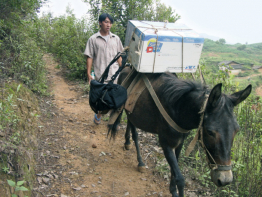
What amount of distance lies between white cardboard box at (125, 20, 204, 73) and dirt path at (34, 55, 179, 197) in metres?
1.84

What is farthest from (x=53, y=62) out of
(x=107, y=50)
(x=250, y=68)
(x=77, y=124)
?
(x=250, y=68)

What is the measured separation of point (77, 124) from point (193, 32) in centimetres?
341

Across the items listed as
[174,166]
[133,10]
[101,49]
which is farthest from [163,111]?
[133,10]

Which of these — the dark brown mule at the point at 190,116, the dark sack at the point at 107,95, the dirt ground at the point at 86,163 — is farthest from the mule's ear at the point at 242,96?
the dirt ground at the point at 86,163

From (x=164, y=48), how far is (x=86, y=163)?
2.38m

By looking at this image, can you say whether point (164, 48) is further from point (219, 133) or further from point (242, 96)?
point (219, 133)

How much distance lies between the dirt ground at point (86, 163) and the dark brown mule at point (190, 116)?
2.45ft

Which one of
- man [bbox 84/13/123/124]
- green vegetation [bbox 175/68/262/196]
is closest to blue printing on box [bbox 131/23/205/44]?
green vegetation [bbox 175/68/262/196]

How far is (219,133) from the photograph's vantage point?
2.04 meters

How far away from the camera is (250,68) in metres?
16.2

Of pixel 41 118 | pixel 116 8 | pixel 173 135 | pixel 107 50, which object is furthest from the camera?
pixel 116 8

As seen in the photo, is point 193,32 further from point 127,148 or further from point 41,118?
point 41,118

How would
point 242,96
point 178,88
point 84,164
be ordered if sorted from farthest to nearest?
point 84,164
point 178,88
point 242,96

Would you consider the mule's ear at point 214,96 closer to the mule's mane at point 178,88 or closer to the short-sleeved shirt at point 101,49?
the mule's mane at point 178,88
